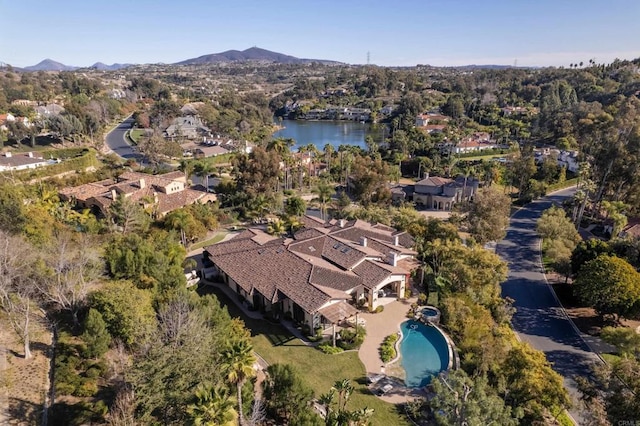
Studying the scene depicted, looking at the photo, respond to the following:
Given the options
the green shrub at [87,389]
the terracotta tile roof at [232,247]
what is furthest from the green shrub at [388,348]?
the green shrub at [87,389]

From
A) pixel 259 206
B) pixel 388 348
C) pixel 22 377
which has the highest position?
pixel 259 206

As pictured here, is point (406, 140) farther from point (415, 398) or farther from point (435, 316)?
point (415, 398)

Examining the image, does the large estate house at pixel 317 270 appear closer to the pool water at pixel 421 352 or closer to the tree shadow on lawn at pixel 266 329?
the tree shadow on lawn at pixel 266 329

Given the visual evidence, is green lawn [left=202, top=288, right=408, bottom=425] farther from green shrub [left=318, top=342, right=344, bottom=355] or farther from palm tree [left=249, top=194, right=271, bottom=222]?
palm tree [left=249, top=194, right=271, bottom=222]

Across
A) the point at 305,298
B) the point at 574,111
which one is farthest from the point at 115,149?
the point at 574,111

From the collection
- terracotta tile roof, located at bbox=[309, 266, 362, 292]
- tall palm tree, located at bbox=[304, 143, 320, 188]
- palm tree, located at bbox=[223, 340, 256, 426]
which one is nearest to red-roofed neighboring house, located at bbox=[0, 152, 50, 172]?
tall palm tree, located at bbox=[304, 143, 320, 188]

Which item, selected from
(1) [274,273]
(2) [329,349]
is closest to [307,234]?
(1) [274,273]

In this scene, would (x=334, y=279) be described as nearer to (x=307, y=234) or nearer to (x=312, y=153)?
(x=307, y=234)
